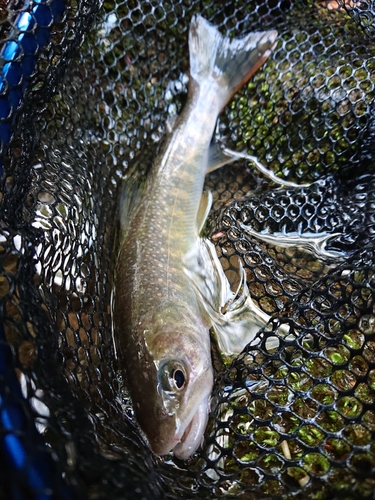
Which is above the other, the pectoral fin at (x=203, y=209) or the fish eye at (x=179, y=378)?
the pectoral fin at (x=203, y=209)

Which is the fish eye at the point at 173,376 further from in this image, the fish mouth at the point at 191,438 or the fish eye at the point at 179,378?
the fish mouth at the point at 191,438

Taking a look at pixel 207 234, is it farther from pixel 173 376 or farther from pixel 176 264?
pixel 173 376

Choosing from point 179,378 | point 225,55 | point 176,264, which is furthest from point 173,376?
point 225,55

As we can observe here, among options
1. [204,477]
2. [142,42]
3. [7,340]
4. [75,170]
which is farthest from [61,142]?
[204,477]

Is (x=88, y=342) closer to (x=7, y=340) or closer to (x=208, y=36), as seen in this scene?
(x=7, y=340)

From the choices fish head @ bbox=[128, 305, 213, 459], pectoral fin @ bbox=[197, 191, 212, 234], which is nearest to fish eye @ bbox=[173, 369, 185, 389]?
fish head @ bbox=[128, 305, 213, 459]

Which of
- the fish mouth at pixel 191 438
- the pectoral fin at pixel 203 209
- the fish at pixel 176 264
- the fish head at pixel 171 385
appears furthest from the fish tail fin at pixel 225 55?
the fish mouth at pixel 191 438
